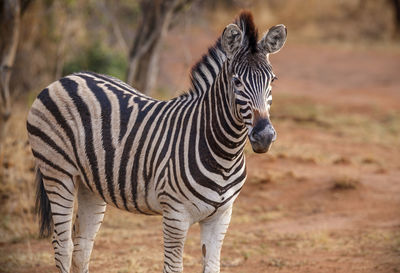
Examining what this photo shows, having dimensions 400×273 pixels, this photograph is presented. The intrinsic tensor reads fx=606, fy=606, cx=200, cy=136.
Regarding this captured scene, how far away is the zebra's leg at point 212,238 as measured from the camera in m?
4.65

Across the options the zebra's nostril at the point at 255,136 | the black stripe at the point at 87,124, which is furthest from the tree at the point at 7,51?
the zebra's nostril at the point at 255,136

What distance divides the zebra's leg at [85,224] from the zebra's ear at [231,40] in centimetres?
191

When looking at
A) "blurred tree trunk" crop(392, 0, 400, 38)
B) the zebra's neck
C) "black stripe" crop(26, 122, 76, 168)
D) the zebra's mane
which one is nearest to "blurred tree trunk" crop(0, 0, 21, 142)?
"black stripe" crop(26, 122, 76, 168)

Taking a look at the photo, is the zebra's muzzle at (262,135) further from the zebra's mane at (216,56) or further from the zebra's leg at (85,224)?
the zebra's leg at (85,224)

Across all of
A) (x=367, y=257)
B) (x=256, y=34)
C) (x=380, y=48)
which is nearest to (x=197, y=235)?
(x=367, y=257)

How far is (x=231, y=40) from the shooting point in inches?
170

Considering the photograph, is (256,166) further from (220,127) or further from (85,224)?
(220,127)

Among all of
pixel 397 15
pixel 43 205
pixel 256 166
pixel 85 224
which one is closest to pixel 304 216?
pixel 256 166

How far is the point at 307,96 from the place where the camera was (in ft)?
62.7

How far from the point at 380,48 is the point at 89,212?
71.6 ft

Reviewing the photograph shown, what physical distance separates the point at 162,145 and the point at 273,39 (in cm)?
116

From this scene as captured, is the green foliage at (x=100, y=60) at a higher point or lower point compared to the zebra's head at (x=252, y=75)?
higher

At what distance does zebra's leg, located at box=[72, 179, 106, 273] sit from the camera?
533 cm

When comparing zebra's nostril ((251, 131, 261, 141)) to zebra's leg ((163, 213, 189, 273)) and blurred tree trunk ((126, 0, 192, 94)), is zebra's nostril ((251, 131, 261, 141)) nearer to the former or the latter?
zebra's leg ((163, 213, 189, 273))
